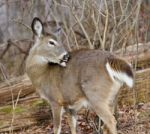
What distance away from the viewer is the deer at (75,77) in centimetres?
823

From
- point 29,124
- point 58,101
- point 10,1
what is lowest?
point 29,124

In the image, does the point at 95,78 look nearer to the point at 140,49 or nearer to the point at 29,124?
the point at 29,124

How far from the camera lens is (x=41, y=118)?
34.0 feet

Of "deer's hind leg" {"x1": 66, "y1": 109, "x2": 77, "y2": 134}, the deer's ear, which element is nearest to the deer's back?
"deer's hind leg" {"x1": 66, "y1": 109, "x2": 77, "y2": 134}

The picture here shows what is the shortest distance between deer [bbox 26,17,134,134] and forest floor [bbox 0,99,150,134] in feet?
2.71

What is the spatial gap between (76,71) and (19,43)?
709 centimetres

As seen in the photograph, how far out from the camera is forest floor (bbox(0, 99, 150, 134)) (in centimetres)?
985

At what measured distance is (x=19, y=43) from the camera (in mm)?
15477

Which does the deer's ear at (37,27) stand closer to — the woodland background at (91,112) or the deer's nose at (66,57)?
the woodland background at (91,112)

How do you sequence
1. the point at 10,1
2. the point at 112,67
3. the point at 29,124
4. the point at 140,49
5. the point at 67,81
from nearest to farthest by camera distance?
the point at 112,67 < the point at 67,81 < the point at 29,124 < the point at 140,49 < the point at 10,1

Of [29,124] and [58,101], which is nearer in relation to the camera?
[58,101]

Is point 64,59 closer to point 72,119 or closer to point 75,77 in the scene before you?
point 75,77

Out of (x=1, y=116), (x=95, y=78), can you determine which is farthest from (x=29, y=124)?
(x=95, y=78)

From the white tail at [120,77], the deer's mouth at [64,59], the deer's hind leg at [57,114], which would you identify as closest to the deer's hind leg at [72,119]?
the deer's hind leg at [57,114]
